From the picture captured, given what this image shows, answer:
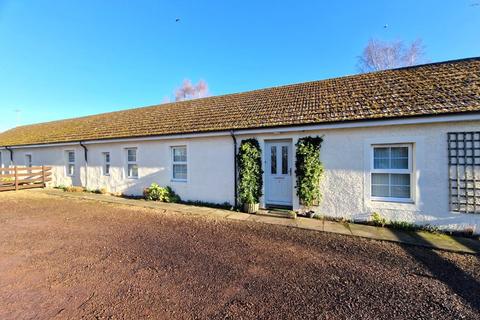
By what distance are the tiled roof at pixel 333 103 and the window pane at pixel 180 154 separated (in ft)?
2.79

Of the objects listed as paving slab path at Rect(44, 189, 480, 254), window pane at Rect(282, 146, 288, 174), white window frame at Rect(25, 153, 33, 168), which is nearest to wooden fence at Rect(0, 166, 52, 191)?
white window frame at Rect(25, 153, 33, 168)

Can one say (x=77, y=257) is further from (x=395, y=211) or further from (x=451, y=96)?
(x=451, y=96)

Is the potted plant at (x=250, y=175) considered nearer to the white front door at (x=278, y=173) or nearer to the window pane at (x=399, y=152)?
the white front door at (x=278, y=173)

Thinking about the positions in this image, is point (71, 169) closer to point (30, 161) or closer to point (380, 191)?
point (30, 161)

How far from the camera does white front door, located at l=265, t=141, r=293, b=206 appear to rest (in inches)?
335

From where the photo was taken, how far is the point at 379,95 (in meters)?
7.89

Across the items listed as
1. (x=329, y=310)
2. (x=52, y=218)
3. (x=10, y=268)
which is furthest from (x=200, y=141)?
(x=329, y=310)

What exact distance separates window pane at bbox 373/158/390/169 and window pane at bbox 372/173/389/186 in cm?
22

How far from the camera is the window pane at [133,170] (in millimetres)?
11789

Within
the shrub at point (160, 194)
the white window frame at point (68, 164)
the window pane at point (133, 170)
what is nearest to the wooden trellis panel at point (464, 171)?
the shrub at point (160, 194)

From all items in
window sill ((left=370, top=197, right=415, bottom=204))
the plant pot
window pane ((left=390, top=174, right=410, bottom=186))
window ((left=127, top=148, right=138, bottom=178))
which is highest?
window ((left=127, top=148, right=138, bottom=178))

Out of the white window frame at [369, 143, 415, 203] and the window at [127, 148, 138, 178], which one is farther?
the window at [127, 148, 138, 178]

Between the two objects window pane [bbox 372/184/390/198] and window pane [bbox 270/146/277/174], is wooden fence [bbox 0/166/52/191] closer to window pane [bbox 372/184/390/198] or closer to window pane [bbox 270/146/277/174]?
window pane [bbox 270/146/277/174]

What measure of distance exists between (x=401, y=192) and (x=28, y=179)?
781 inches
